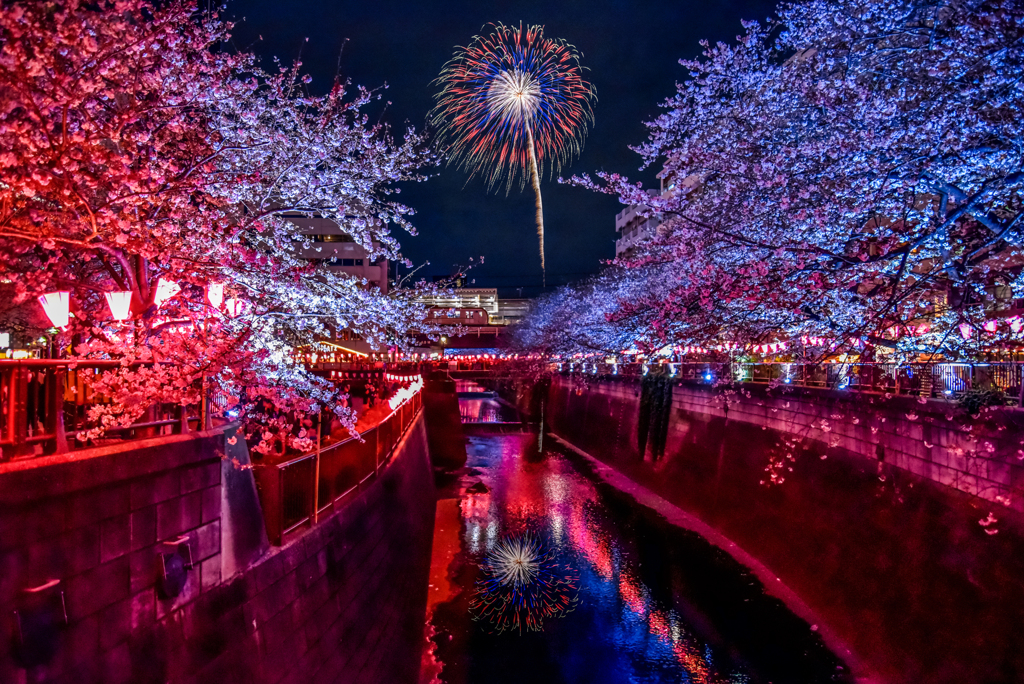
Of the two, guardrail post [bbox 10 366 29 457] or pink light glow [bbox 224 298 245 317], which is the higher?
pink light glow [bbox 224 298 245 317]

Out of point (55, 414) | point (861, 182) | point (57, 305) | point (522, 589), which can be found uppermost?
point (861, 182)

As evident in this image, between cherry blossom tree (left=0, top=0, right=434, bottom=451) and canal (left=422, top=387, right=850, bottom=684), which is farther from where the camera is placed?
canal (left=422, top=387, right=850, bottom=684)

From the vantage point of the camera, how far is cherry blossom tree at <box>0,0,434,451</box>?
719 cm

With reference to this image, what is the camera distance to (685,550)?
1809 centimetres

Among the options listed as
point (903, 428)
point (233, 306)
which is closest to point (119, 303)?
point (233, 306)

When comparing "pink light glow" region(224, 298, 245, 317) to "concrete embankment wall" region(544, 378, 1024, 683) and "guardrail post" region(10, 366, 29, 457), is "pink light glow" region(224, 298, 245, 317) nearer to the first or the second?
"guardrail post" region(10, 366, 29, 457)

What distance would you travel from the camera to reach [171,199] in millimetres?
9242

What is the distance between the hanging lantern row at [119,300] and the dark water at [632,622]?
804 cm

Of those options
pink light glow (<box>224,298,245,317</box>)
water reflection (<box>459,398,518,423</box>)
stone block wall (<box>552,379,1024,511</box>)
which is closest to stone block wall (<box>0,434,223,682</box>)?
pink light glow (<box>224,298,245,317</box>)

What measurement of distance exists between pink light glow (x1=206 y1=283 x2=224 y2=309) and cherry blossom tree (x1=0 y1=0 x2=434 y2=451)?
3cm

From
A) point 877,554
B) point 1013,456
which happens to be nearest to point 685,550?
point 877,554

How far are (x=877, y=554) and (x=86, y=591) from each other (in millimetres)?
12816

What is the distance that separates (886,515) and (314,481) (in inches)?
428

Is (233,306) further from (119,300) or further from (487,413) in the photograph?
(487,413)
